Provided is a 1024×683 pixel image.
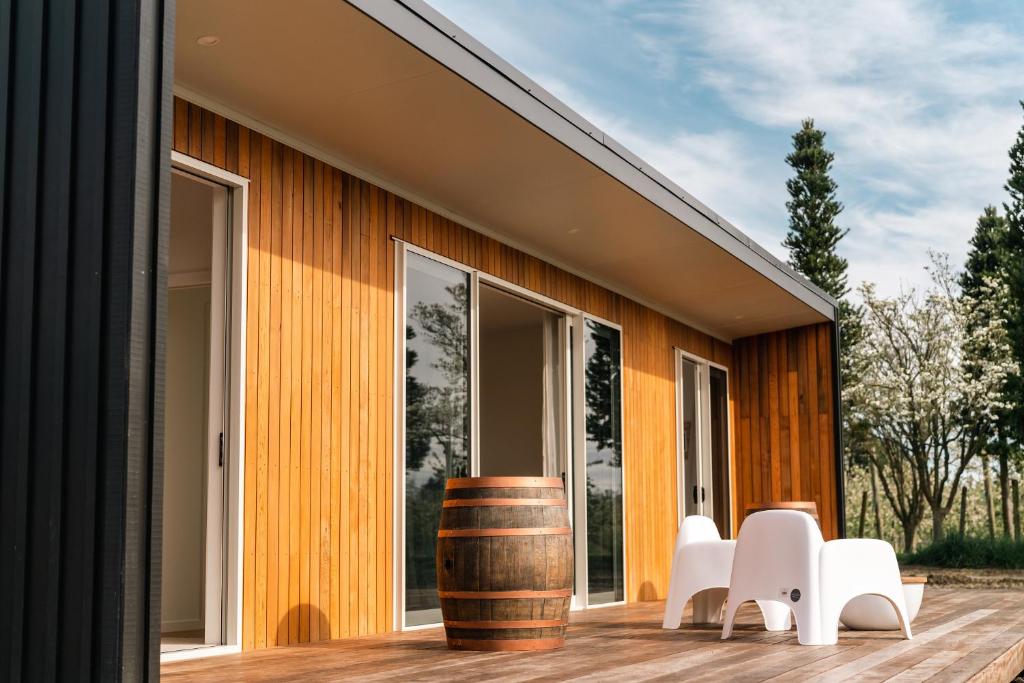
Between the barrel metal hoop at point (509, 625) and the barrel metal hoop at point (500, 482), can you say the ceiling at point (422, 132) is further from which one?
the barrel metal hoop at point (509, 625)

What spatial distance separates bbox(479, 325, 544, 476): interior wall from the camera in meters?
10.4

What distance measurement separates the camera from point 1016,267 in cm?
1866

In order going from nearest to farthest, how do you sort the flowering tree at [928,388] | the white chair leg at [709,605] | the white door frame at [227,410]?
the white door frame at [227,410], the white chair leg at [709,605], the flowering tree at [928,388]

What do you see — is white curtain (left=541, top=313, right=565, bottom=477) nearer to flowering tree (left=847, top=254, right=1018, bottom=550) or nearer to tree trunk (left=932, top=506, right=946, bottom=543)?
flowering tree (left=847, top=254, right=1018, bottom=550)

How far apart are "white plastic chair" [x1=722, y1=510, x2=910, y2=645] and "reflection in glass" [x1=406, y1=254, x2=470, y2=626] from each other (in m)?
1.73

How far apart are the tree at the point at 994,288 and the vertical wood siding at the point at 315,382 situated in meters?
14.1

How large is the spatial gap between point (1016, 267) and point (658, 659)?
16358mm

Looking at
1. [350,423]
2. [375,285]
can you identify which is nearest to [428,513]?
[350,423]

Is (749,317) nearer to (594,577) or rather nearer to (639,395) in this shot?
(639,395)

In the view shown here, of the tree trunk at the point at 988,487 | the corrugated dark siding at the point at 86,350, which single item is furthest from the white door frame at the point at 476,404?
the tree trunk at the point at 988,487

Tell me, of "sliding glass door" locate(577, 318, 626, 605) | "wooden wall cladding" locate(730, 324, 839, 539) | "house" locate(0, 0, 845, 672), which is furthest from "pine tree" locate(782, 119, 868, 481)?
"sliding glass door" locate(577, 318, 626, 605)

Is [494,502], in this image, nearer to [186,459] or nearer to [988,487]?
[186,459]

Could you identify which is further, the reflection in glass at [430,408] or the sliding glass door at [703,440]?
the sliding glass door at [703,440]

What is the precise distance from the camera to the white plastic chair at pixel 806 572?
5.02 metres
